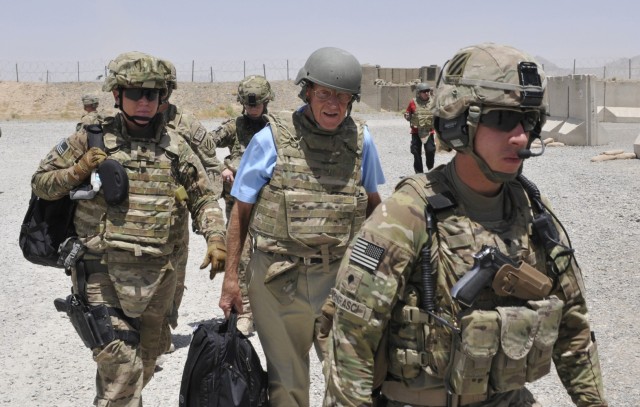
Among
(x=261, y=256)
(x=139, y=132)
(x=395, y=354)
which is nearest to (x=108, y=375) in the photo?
(x=261, y=256)

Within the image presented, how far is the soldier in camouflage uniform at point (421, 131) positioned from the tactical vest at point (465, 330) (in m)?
13.5

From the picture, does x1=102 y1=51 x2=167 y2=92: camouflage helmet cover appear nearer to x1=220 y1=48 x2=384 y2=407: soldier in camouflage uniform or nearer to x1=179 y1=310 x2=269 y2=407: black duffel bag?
x1=220 y1=48 x2=384 y2=407: soldier in camouflage uniform

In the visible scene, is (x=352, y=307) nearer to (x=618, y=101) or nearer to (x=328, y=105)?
(x=328, y=105)

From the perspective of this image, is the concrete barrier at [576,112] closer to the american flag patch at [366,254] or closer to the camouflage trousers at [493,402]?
the camouflage trousers at [493,402]

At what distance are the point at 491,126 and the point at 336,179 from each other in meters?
1.63

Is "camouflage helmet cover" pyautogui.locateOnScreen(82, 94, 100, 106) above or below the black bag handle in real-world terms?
above

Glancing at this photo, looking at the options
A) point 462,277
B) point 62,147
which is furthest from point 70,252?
point 462,277

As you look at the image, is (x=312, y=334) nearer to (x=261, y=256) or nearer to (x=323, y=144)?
(x=261, y=256)

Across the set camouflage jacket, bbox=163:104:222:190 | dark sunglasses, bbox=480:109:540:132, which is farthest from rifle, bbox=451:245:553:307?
camouflage jacket, bbox=163:104:222:190

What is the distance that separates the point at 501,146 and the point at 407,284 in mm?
486

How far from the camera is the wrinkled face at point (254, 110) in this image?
25.3 ft

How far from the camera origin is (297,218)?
3902 millimetres

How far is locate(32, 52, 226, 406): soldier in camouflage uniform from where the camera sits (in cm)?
415

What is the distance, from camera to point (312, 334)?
3975mm
